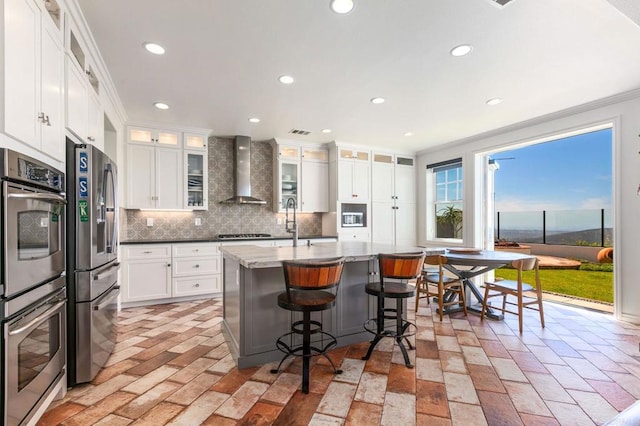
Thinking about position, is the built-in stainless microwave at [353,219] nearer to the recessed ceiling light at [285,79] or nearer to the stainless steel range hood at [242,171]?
the stainless steel range hood at [242,171]

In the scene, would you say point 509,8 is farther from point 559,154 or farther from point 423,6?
point 559,154

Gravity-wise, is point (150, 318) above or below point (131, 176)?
below

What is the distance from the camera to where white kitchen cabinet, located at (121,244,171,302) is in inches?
161

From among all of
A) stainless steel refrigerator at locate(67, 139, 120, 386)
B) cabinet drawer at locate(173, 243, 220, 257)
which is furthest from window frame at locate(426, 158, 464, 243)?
stainless steel refrigerator at locate(67, 139, 120, 386)

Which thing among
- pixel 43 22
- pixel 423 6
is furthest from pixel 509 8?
pixel 43 22

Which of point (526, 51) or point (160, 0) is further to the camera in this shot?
point (526, 51)

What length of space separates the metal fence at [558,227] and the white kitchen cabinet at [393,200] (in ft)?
12.7

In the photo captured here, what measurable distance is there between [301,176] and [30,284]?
14.1 ft

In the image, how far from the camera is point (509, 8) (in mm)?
2049

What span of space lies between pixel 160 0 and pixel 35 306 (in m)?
1.94

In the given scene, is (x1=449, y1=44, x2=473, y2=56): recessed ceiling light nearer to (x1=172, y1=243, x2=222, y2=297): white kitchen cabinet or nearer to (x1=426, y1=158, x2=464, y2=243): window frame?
(x1=426, y1=158, x2=464, y2=243): window frame

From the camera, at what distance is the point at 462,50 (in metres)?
2.56

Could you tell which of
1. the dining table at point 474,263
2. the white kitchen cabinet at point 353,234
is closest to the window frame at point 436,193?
the white kitchen cabinet at point 353,234

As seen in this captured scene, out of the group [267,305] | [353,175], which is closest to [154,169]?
[267,305]
